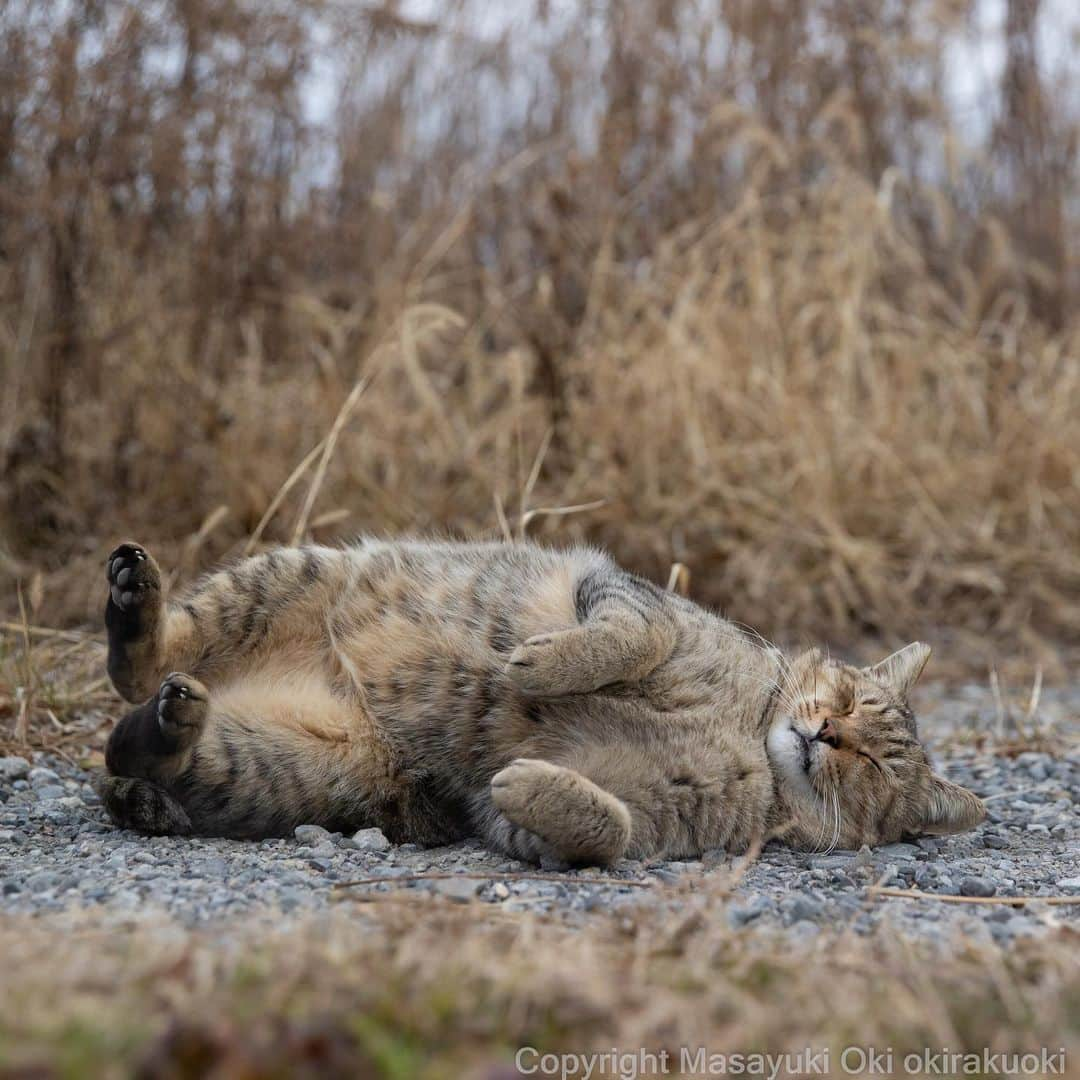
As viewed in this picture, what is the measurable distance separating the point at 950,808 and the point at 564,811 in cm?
117

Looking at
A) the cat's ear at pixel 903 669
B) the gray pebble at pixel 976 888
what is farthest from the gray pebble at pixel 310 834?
the cat's ear at pixel 903 669

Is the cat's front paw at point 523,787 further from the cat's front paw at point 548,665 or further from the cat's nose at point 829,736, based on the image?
the cat's nose at point 829,736

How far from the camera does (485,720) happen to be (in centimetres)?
303

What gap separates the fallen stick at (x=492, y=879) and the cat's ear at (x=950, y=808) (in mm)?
1059

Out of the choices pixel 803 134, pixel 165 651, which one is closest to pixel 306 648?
pixel 165 651

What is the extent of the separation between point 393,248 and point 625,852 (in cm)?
460

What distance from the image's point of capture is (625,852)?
2803 mm

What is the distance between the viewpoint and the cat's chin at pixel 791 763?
3186 mm

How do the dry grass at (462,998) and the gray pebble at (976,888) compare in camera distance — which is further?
the gray pebble at (976,888)

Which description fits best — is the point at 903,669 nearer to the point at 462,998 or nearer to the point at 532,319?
the point at 462,998

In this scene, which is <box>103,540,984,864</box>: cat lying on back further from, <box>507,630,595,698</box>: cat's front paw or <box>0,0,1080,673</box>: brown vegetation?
<box>0,0,1080,673</box>: brown vegetation

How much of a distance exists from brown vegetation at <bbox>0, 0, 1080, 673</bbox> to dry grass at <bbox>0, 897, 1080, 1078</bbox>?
8.32ft

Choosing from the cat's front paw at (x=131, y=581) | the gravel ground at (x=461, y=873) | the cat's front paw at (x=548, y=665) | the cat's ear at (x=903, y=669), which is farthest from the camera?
the cat's ear at (x=903, y=669)

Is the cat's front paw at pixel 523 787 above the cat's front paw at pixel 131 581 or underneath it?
underneath
